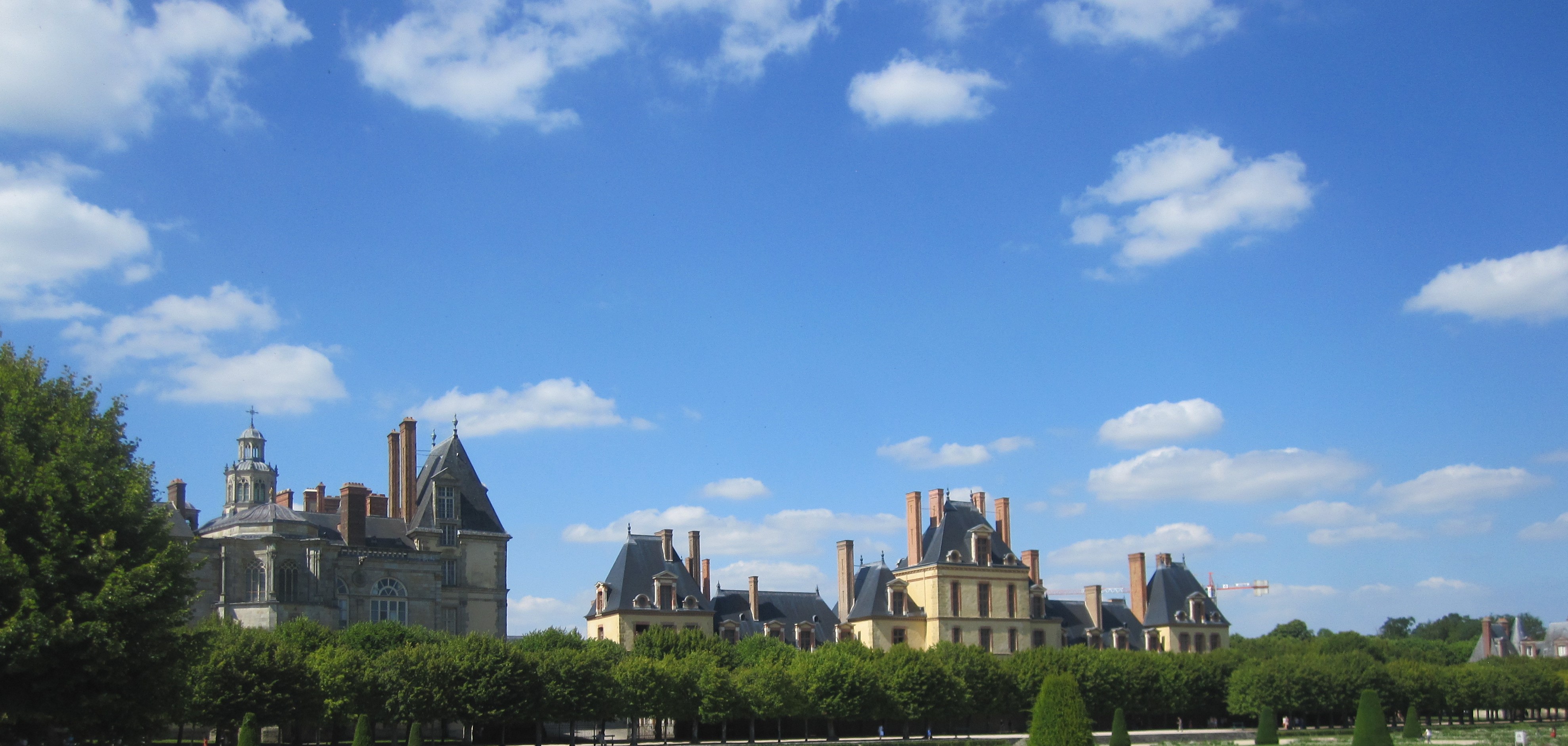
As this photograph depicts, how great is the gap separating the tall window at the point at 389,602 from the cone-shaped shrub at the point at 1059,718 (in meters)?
40.9

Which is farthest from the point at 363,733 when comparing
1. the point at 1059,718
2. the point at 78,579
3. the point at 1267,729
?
the point at 1267,729

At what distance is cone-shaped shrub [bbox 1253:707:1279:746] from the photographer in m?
53.0

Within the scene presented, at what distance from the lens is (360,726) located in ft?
127

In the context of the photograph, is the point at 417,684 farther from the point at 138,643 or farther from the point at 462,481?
the point at 138,643

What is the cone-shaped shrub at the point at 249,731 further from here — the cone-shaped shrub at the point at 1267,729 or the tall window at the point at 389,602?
the cone-shaped shrub at the point at 1267,729

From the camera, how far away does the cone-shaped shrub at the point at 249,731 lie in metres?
37.8

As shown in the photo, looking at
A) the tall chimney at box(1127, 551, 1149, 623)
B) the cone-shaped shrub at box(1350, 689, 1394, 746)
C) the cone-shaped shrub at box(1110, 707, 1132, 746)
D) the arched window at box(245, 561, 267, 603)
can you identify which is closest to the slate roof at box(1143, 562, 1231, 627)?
the tall chimney at box(1127, 551, 1149, 623)

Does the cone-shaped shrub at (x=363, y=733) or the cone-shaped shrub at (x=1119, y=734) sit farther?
the cone-shaped shrub at (x=363, y=733)

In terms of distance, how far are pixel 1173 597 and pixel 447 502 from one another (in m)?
40.5

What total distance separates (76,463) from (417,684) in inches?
953

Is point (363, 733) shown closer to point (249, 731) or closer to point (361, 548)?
point (249, 731)

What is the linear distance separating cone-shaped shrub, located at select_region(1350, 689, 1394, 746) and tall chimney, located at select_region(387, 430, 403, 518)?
134 ft

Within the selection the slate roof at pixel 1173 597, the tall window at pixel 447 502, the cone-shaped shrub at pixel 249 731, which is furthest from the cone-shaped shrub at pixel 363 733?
the slate roof at pixel 1173 597

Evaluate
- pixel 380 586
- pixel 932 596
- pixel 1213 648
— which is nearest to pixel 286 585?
pixel 380 586
